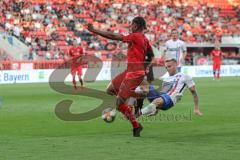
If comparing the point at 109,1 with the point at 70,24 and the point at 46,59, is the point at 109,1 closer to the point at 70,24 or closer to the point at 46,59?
the point at 70,24

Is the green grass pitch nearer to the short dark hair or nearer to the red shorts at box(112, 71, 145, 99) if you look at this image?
the red shorts at box(112, 71, 145, 99)

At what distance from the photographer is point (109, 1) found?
51438mm

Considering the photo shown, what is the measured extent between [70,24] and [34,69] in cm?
828

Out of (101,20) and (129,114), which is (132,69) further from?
(101,20)

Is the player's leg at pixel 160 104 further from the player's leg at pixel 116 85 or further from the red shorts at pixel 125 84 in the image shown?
the player's leg at pixel 116 85

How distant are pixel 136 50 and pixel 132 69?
529mm

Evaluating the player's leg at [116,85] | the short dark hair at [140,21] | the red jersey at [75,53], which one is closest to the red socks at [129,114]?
the player's leg at [116,85]

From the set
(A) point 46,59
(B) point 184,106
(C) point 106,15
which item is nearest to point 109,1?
(C) point 106,15

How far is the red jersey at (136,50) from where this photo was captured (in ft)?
38.1

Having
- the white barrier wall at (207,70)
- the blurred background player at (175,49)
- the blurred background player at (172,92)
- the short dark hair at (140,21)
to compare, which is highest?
the short dark hair at (140,21)

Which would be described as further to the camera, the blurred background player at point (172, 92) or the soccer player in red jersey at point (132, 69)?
the blurred background player at point (172, 92)

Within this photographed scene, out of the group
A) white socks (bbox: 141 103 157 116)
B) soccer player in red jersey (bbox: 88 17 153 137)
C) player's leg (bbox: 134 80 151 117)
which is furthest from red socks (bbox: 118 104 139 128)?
player's leg (bbox: 134 80 151 117)

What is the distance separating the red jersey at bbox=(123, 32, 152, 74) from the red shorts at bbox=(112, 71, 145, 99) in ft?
0.53

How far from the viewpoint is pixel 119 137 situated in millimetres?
11391
